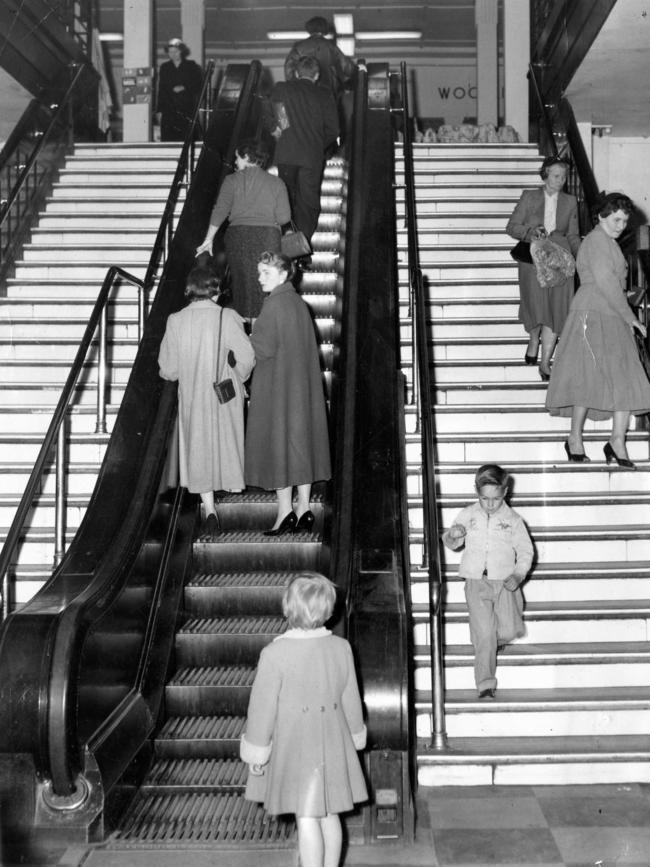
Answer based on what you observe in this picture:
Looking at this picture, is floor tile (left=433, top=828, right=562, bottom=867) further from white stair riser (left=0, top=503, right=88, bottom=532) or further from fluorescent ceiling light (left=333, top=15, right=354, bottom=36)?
fluorescent ceiling light (left=333, top=15, right=354, bottom=36)

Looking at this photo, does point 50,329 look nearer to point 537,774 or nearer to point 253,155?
point 253,155

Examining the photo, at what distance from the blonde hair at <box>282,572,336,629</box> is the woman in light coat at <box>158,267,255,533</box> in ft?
7.68

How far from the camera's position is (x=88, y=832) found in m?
4.40

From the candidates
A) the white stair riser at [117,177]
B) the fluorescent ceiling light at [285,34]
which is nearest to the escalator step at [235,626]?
the white stair riser at [117,177]

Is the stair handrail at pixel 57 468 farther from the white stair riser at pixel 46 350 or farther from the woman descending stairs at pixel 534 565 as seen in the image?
the woman descending stairs at pixel 534 565

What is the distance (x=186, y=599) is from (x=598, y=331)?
3.17m

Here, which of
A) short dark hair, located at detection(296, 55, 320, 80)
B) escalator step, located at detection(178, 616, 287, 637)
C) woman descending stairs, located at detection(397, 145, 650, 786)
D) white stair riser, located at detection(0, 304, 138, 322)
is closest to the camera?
woman descending stairs, located at detection(397, 145, 650, 786)

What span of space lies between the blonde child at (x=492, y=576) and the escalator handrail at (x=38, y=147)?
5.05 metres

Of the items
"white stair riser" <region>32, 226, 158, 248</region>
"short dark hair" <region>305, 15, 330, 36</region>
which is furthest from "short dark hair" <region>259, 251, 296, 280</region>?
"short dark hair" <region>305, 15, 330, 36</region>

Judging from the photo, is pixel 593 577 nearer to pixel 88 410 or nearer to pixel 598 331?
pixel 598 331

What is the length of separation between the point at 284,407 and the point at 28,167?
5.13m

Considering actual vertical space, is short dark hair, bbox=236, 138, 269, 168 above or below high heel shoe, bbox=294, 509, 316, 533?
above

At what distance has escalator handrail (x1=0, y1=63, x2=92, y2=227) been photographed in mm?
9062

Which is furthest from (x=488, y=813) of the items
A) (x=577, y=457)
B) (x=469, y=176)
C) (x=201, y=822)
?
(x=469, y=176)
